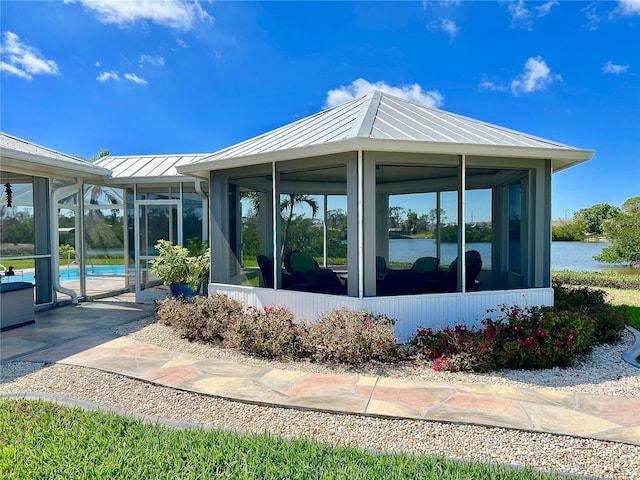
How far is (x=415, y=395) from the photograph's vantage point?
4.27 m

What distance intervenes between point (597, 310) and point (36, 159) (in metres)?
11.1

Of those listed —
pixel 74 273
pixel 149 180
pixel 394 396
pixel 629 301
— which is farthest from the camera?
pixel 629 301

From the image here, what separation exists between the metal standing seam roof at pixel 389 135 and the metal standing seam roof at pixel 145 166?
272 cm

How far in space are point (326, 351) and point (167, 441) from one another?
268 cm

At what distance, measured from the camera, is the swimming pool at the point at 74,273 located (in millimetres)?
8648

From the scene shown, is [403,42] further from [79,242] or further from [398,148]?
[79,242]

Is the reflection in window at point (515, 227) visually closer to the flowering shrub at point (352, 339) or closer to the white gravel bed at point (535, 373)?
the white gravel bed at point (535, 373)

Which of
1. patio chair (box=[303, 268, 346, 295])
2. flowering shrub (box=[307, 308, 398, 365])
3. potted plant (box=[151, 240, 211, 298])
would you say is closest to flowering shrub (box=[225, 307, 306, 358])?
flowering shrub (box=[307, 308, 398, 365])

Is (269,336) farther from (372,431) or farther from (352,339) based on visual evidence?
(372,431)

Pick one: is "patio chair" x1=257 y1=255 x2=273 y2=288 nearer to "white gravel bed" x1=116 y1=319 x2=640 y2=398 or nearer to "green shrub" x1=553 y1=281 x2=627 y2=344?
"white gravel bed" x1=116 y1=319 x2=640 y2=398

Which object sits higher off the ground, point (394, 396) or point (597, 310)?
point (597, 310)

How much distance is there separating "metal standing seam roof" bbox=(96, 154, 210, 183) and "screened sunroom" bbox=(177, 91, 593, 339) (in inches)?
103

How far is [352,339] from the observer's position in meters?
5.25

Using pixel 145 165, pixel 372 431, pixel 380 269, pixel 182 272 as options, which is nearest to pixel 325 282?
pixel 380 269
